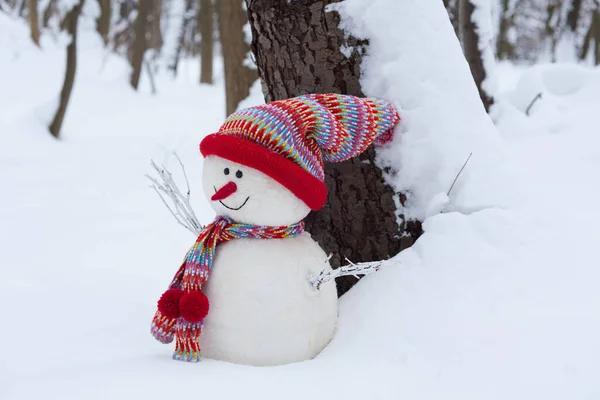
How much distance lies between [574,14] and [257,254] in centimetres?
1383

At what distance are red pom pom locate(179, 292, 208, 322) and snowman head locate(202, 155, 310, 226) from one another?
0.24 m

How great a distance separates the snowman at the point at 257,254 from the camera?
1425mm

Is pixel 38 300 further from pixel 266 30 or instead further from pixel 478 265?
pixel 478 265

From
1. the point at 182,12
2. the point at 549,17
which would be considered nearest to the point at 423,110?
the point at 549,17

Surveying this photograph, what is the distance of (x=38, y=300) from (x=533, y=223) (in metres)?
1.90

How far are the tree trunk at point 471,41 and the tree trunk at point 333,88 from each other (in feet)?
8.17

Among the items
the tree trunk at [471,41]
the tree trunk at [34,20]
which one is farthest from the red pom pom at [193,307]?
the tree trunk at [34,20]

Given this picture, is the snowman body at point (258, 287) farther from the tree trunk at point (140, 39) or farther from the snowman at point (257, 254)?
the tree trunk at point (140, 39)

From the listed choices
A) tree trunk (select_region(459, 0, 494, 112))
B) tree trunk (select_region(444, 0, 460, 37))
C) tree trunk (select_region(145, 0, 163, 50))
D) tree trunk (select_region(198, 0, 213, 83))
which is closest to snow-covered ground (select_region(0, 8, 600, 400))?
tree trunk (select_region(459, 0, 494, 112))

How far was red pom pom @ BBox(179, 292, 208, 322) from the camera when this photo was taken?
142cm

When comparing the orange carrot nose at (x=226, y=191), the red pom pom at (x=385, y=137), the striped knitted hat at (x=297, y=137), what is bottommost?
the red pom pom at (x=385, y=137)

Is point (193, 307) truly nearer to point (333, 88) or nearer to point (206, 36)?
point (333, 88)

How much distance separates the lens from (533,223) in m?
1.69

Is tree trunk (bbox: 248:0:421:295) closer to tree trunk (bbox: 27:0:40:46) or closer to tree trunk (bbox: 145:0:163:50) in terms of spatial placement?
tree trunk (bbox: 27:0:40:46)
